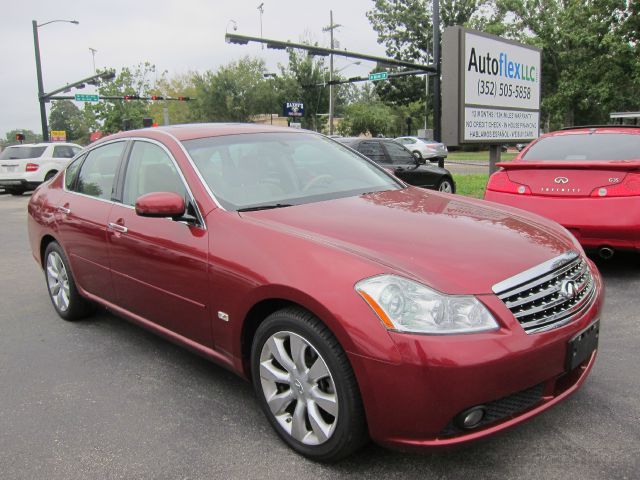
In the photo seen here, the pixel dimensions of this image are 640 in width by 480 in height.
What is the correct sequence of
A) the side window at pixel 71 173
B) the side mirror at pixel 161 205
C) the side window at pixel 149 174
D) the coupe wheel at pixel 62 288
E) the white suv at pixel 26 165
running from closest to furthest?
1. the side mirror at pixel 161 205
2. the side window at pixel 149 174
3. the coupe wheel at pixel 62 288
4. the side window at pixel 71 173
5. the white suv at pixel 26 165

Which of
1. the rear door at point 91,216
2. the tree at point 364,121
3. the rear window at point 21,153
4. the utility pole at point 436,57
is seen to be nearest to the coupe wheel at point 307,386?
the rear door at point 91,216

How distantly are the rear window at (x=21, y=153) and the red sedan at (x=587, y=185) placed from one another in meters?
16.0

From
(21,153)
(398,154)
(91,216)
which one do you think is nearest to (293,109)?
(21,153)

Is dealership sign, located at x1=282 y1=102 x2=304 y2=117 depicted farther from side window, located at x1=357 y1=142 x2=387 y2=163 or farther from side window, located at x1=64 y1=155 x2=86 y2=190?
side window, located at x1=64 y1=155 x2=86 y2=190

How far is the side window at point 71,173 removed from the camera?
4719 mm

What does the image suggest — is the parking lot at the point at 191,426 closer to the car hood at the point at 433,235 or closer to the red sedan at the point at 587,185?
the car hood at the point at 433,235

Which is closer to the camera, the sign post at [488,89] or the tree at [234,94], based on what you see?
the sign post at [488,89]

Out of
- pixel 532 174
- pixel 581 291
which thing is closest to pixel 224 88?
pixel 532 174

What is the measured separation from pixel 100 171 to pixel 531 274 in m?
3.24

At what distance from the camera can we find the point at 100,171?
4.32 meters

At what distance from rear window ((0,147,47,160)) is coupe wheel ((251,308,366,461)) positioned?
57.5 ft

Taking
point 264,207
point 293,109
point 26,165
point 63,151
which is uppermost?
point 293,109

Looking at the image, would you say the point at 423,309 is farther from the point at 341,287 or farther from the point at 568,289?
the point at 568,289

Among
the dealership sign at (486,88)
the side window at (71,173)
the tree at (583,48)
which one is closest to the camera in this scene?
the side window at (71,173)
